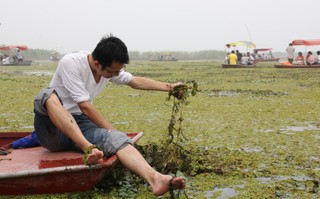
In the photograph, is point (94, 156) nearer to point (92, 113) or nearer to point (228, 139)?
point (92, 113)

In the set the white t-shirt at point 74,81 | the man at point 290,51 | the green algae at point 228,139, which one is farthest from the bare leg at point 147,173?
the man at point 290,51

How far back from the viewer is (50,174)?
276 cm

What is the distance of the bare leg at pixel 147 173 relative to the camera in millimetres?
2463

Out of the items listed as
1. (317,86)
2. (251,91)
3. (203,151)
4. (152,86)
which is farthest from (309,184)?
(317,86)

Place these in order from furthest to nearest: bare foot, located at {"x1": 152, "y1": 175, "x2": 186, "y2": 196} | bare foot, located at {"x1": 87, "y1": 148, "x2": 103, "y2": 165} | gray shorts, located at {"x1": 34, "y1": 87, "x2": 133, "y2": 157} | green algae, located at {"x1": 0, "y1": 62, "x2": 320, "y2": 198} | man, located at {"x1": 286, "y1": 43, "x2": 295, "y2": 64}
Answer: man, located at {"x1": 286, "y1": 43, "x2": 295, "y2": 64}
green algae, located at {"x1": 0, "y1": 62, "x2": 320, "y2": 198}
gray shorts, located at {"x1": 34, "y1": 87, "x2": 133, "y2": 157}
bare foot, located at {"x1": 87, "y1": 148, "x2": 103, "y2": 165}
bare foot, located at {"x1": 152, "y1": 175, "x2": 186, "y2": 196}

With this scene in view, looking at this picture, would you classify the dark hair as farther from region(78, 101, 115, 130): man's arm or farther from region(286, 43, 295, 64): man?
region(286, 43, 295, 64): man

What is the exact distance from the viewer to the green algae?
3.15 meters

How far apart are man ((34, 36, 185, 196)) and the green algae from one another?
1.22ft

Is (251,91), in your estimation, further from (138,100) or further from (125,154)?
(125,154)

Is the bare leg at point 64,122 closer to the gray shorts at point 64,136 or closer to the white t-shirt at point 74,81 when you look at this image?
the gray shorts at point 64,136

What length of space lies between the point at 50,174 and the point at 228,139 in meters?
2.65

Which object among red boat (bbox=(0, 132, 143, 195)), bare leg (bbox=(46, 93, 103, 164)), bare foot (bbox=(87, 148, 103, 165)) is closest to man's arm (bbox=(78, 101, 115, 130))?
bare leg (bbox=(46, 93, 103, 164))

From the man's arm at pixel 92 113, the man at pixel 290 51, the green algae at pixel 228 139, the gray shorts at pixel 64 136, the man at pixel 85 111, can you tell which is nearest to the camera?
the man at pixel 85 111

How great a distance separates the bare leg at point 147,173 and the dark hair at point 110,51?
64cm
